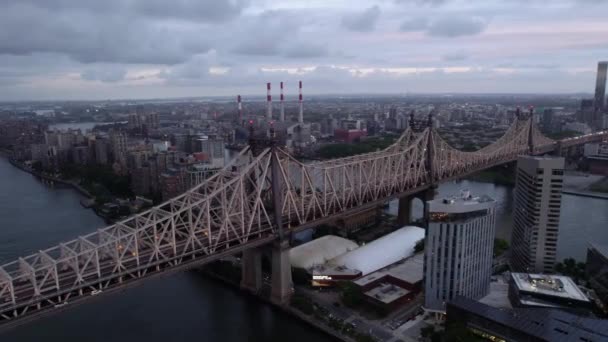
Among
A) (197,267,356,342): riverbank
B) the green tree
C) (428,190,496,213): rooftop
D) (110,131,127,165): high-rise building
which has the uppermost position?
(428,190,496,213): rooftop

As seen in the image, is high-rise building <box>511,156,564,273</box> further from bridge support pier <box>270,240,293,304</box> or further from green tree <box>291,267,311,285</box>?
bridge support pier <box>270,240,293,304</box>

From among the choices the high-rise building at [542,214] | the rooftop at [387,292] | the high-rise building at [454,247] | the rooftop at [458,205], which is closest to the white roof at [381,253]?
the rooftop at [387,292]

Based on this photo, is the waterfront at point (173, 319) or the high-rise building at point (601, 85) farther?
the high-rise building at point (601, 85)

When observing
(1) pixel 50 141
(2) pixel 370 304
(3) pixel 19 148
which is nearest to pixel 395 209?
(2) pixel 370 304

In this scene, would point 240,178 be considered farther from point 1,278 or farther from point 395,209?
point 395,209

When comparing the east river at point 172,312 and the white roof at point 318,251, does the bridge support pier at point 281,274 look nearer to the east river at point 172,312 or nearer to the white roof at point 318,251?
the east river at point 172,312

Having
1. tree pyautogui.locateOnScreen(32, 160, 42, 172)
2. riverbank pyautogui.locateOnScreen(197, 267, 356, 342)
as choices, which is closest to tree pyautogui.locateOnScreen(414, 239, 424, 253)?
riverbank pyautogui.locateOnScreen(197, 267, 356, 342)
